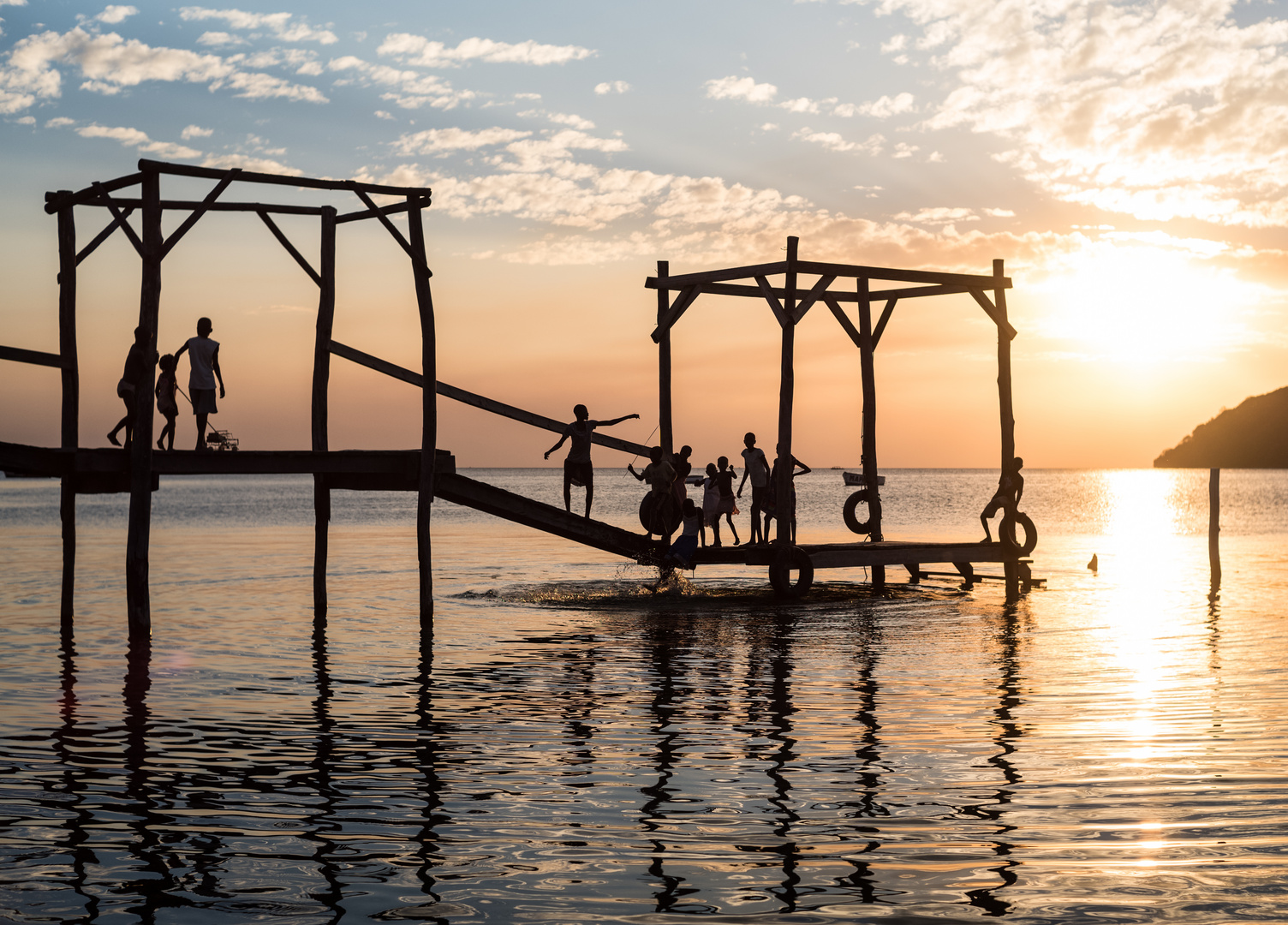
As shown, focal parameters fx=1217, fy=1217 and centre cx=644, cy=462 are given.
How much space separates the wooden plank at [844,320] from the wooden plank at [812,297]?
2.14 meters

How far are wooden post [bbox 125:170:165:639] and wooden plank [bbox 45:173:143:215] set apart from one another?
0.76 meters

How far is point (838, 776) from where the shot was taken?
7863 millimetres

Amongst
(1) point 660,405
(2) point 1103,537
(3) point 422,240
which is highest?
(3) point 422,240

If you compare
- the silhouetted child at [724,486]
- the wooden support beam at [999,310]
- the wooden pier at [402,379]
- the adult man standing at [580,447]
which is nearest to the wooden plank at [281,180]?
the wooden pier at [402,379]

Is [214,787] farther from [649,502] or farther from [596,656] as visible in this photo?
[649,502]

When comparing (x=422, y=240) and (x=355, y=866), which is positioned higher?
(x=422, y=240)

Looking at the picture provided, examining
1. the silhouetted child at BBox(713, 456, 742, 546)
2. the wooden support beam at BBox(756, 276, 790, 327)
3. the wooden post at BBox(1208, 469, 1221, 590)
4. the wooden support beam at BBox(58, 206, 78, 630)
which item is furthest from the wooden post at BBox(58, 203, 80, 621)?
the wooden post at BBox(1208, 469, 1221, 590)

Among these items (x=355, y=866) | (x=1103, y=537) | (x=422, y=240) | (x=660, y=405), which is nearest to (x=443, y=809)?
(x=355, y=866)

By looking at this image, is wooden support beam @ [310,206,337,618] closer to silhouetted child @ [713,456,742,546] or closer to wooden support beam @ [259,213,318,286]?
wooden support beam @ [259,213,318,286]

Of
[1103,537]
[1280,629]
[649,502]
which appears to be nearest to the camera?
[1280,629]

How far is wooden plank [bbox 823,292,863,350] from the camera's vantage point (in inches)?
776

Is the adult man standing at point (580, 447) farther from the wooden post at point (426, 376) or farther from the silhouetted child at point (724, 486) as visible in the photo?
the silhouetted child at point (724, 486)

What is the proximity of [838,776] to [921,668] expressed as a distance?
5256mm

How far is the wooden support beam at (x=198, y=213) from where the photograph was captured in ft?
49.5
